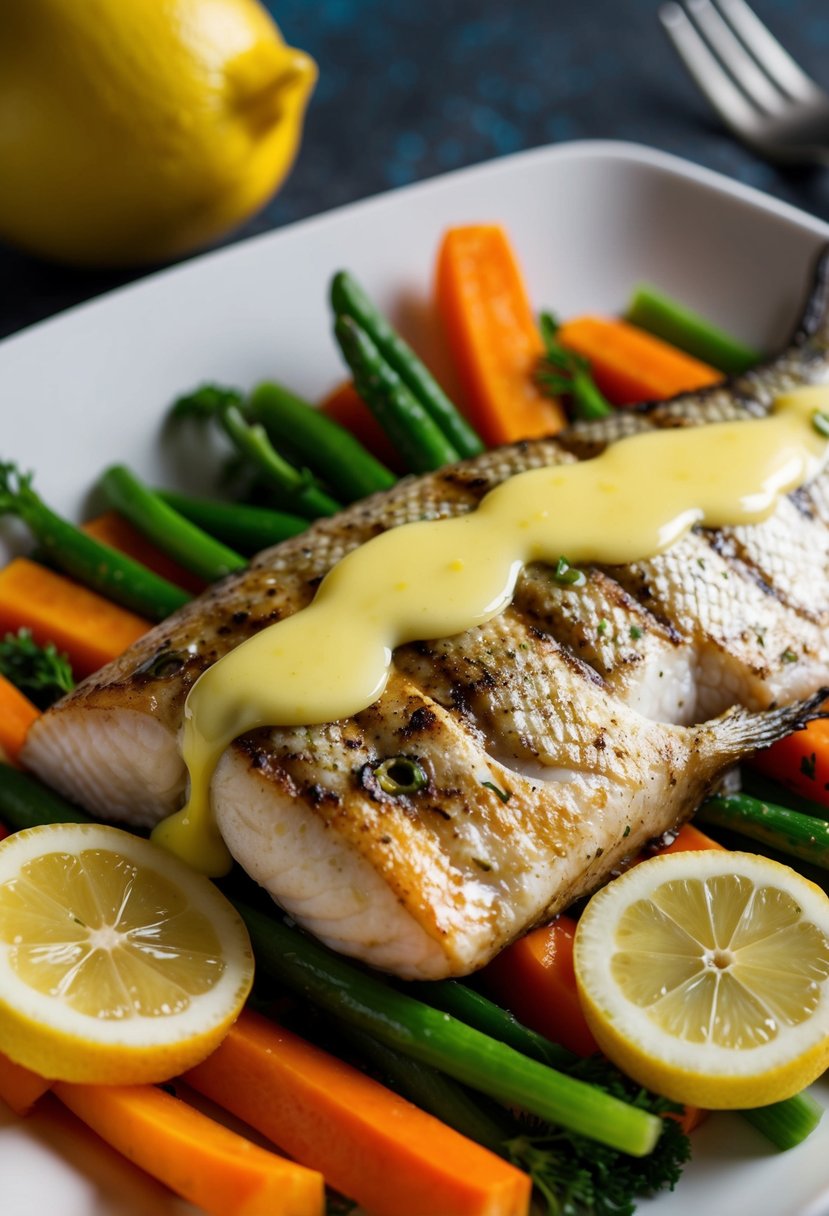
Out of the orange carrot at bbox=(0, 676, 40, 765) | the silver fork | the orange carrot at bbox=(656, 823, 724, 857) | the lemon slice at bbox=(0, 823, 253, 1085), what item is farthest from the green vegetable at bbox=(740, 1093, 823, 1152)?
the silver fork

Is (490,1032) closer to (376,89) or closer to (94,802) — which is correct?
(94,802)

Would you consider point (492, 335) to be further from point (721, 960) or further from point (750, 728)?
point (721, 960)

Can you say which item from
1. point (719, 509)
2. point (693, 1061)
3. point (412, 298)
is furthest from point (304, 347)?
point (693, 1061)

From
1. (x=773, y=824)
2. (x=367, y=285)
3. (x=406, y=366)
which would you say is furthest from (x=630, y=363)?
(x=773, y=824)

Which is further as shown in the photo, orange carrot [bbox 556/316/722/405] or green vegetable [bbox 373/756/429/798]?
orange carrot [bbox 556/316/722/405]

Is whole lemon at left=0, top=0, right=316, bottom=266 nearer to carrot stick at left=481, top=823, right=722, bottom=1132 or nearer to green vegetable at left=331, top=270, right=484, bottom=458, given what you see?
green vegetable at left=331, top=270, right=484, bottom=458

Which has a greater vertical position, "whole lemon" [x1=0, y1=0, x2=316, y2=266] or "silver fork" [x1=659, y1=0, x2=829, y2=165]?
"whole lemon" [x1=0, y1=0, x2=316, y2=266]
